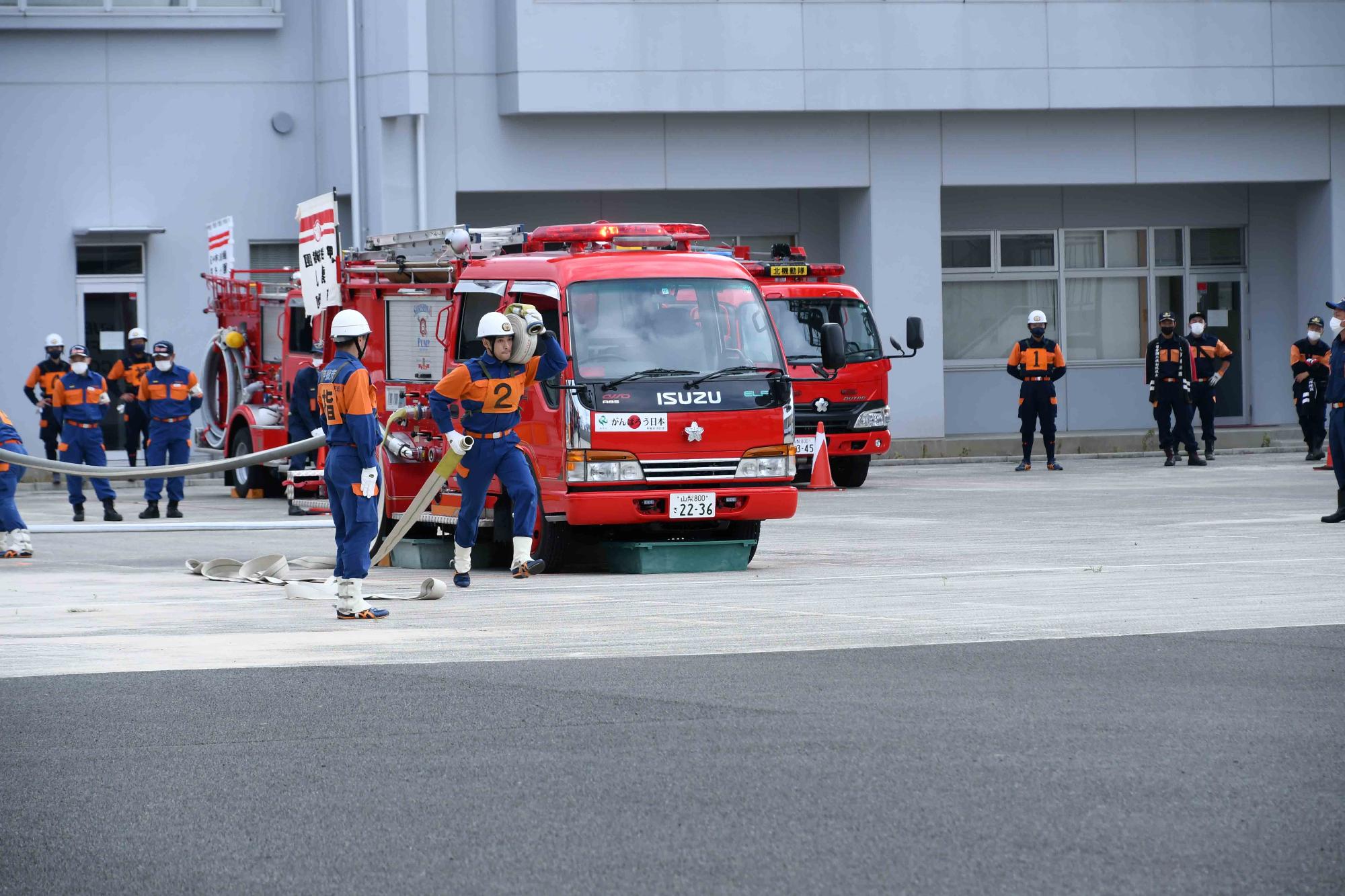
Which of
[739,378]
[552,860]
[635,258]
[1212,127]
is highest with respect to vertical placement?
[1212,127]

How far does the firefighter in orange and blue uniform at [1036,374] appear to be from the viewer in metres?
25.8

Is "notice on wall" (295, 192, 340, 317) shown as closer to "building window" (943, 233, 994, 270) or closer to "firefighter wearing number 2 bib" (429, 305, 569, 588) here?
"firefighter wearing number 2 bib" (429, 305, 569, 588)

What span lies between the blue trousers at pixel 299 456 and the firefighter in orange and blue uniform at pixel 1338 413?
9923 mm

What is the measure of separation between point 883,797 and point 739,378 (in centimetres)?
810

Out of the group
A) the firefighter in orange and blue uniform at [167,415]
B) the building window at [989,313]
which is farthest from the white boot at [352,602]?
the building window at [989,313]

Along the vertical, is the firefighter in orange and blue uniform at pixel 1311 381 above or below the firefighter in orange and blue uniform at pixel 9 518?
above

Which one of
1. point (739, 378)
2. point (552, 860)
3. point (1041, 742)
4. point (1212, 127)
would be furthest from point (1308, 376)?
point (552, 860)

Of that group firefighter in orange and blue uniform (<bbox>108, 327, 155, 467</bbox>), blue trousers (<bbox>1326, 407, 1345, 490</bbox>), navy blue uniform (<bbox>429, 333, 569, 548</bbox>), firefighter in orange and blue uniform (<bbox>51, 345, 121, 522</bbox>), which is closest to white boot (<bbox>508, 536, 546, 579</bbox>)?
navy blue uniform (<bbox>429, 333, 569, 548</bbox>)

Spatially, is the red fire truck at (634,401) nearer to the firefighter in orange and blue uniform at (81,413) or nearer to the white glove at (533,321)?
the white glove at (533,321)

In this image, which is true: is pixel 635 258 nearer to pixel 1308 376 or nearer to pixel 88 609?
pixel 88 609

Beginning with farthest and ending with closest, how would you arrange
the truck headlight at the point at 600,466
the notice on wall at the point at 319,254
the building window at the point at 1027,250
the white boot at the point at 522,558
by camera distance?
the building window at the point at 1027,250
the notice on wall at the point at 319,254
the truck headlight at the point at 600,466
the white boot at the point at 522,558

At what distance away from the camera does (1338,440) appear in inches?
679

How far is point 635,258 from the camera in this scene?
14.7 m

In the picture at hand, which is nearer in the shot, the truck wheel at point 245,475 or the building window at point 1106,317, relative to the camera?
the truck wheel at point 245,475
